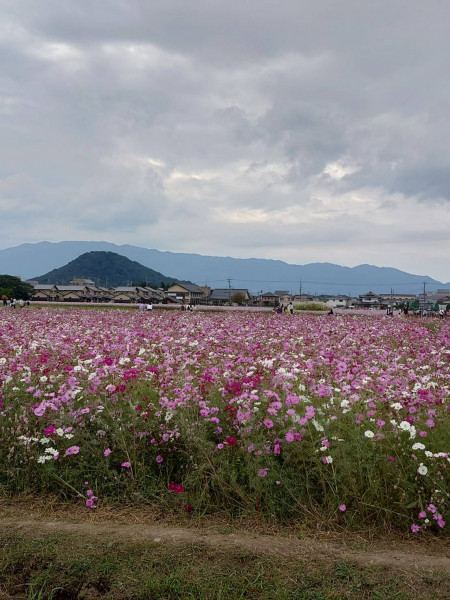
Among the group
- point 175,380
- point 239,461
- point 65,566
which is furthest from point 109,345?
point 65,566

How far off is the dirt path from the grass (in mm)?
78

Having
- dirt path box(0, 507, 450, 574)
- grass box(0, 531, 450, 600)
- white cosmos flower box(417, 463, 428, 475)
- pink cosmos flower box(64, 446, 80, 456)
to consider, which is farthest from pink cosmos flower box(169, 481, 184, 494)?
white cosmos flower box(417, 463, 428, 475)

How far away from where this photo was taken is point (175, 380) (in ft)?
19.6

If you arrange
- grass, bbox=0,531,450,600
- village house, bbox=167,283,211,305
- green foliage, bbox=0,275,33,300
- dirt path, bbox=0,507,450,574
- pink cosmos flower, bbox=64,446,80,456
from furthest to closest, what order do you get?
village house, bbox=167,283,211,305 → green foliage, bbox=0,275,33,300 → pink cosmos flower, bbox=64,446,80,456 → dirt path, bbox=0,507,450,574 → grass, bbox=0,531,450,600

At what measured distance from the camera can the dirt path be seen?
3578 mm

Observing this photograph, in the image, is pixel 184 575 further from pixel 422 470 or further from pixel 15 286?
pixel 15 286

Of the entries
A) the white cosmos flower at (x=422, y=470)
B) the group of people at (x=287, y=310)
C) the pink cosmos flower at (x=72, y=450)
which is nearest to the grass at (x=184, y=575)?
the white cosmos flower at (x=422, y=470)

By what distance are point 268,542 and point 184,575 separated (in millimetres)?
738

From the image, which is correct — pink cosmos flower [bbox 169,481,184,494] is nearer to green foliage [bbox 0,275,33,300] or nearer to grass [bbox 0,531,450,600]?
grass [bbox 0,531,450,600]

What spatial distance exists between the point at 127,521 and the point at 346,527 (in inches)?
71.3

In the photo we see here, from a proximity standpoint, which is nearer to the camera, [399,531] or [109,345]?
[399,531]

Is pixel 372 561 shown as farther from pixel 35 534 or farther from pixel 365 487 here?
pixel 35 534

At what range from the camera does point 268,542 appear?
3.83 meters

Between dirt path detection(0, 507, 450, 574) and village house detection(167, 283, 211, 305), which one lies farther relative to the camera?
village house detection(167, 283, 211, 305)
